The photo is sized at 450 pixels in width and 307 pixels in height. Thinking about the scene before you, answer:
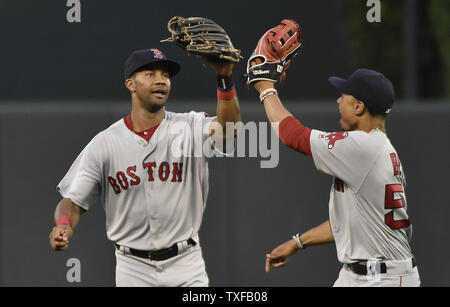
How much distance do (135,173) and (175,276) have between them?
1.95 ft

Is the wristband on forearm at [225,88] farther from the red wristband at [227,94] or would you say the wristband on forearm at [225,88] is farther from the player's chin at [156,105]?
the player's chin at [156,105]

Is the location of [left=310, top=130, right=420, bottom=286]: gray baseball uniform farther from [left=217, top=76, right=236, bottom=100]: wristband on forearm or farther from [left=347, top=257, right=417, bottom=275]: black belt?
[left=217, top=76, right=236, bottom=100]: wristband on forearm

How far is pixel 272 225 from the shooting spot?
6445mm

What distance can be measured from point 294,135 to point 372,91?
45cm

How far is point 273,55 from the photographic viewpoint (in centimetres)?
415

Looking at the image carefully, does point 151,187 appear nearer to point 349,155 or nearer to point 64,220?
point 64,220

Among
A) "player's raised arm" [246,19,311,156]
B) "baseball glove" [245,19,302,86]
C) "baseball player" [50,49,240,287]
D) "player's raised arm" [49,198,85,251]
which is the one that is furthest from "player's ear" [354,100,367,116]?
"player's raised arm" [49,198,85,251]

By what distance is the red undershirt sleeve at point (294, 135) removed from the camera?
404 cm

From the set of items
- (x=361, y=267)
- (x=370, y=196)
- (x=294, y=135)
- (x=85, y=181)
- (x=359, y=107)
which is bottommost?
(x=361, y=267)

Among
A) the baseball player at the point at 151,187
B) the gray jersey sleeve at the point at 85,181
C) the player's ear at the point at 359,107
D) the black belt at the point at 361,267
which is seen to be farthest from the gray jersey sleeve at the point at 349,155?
the gray jersey sleeve at the point at 85,181

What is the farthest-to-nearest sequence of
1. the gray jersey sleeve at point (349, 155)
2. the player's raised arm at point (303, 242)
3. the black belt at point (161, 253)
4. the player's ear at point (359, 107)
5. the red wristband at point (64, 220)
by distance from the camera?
the player's raised arm at point (303, 242) < the black belt at point (161, 253) < the red wristband at point (64, 220) < the player's ear at point (359, 107) < the gray jersey sleeve at point (349, 155)

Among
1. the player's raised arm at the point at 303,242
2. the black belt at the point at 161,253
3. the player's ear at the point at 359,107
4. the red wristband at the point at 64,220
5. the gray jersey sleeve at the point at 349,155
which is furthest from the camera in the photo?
the player's raised arm at the point at 303,242

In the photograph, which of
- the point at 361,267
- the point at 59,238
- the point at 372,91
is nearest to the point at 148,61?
the point at 59,238

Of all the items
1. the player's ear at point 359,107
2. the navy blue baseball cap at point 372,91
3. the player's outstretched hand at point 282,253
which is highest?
the navy blue baseball cap at point 372,91
